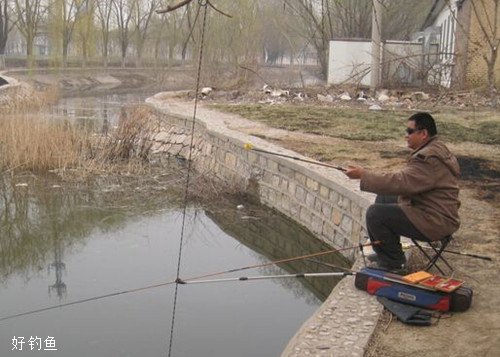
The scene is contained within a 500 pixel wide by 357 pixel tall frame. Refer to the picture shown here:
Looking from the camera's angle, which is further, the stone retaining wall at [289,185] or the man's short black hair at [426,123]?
the stone retaining wall at [289,185]

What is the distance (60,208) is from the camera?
36.7 feet

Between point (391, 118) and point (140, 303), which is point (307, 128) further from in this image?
point (140, 303)

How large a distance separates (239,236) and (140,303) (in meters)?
3.12

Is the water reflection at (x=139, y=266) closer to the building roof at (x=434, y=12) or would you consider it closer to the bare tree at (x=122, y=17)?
the building roof at (x=434, y=12)

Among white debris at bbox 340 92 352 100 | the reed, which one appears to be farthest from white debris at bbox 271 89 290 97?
the reed

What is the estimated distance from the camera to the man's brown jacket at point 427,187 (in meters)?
5.18

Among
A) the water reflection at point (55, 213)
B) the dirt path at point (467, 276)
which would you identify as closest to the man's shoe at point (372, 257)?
the dirt path at point (467, 276)

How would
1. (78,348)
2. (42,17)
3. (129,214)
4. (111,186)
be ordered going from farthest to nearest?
(42,17)
(111,186)
(129,214)
(78,348)

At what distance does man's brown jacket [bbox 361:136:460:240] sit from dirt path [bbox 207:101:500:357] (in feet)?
1.95

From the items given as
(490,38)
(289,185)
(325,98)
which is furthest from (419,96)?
(289,185)

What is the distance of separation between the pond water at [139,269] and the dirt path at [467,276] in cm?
168

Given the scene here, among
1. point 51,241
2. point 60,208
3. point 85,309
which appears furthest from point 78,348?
point 60,208

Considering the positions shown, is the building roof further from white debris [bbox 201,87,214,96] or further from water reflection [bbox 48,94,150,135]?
water reflection [bbox 48,94,150,135]

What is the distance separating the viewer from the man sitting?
204 inches
